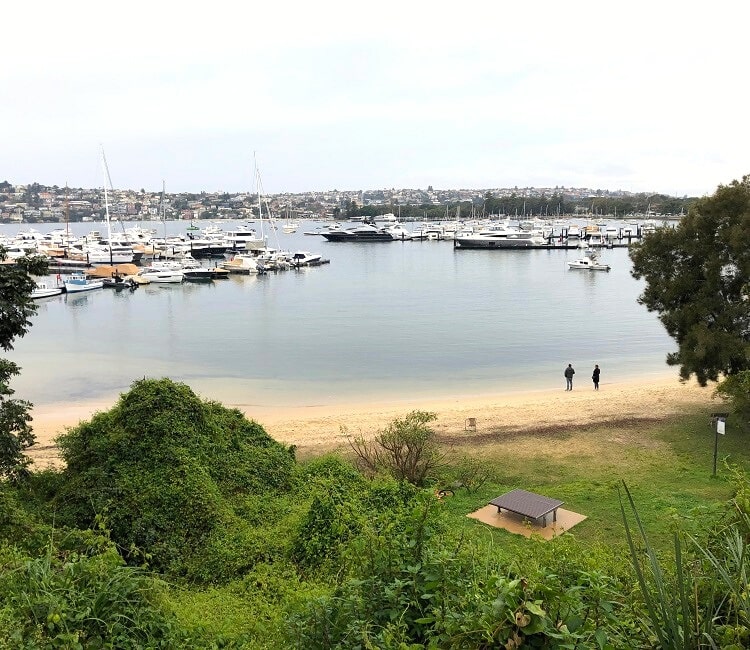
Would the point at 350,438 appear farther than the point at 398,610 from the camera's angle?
Yes

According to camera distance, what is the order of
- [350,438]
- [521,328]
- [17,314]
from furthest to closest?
[521,328]
[350,438]
[17,314]

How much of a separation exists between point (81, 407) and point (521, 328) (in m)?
23.9

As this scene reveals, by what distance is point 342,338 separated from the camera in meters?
33.4

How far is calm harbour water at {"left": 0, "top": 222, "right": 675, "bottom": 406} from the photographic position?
2494 centimetres

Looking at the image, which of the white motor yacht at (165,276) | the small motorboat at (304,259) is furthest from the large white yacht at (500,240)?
the white motor yacht at (165,276)

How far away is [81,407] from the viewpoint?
2206 centimetres

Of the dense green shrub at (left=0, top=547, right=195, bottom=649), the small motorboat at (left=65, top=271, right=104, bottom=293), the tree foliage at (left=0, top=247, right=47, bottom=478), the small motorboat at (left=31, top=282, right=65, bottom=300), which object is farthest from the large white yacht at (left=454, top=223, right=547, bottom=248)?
the dense green shrub at (left=0, top=547, right=195, bottom=649)

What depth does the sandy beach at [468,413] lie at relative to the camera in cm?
1588

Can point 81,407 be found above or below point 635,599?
below

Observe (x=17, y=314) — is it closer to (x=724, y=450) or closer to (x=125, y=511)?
(x=125, y=511)

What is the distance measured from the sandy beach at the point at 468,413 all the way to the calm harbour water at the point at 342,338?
136 cm

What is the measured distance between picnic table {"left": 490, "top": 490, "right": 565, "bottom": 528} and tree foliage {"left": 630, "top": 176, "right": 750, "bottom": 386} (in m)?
6.42

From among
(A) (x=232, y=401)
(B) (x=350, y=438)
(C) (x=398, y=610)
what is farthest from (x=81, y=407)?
(C) (x=398, y=610)

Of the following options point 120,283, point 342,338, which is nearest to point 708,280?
point 342,338
